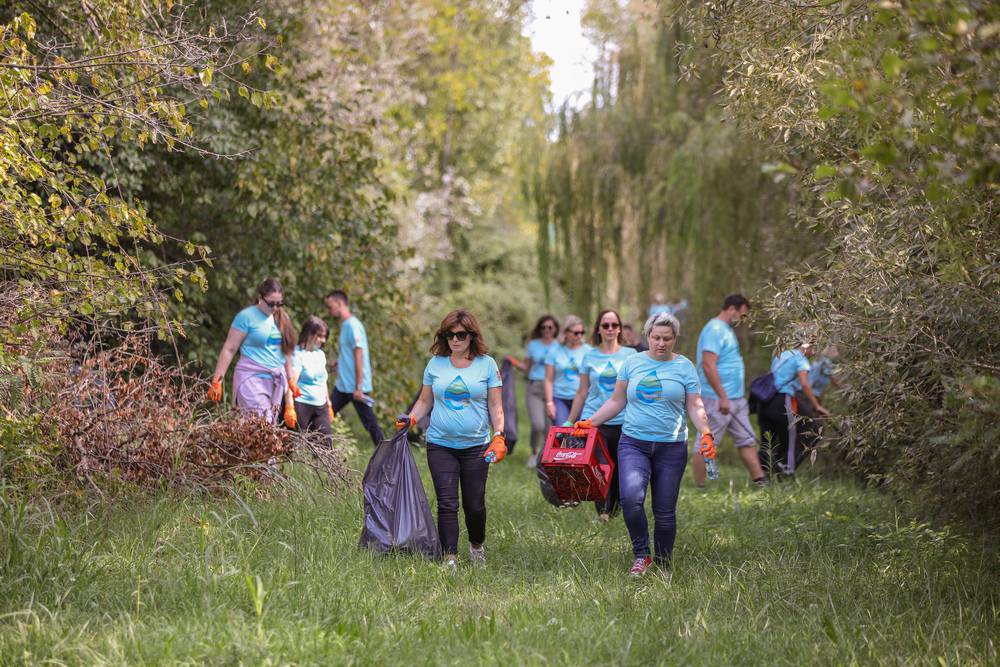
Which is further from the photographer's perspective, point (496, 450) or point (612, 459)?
point (612, 459)

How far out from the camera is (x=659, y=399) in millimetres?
7207

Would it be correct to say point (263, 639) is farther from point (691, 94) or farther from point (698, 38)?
point (691, 94)

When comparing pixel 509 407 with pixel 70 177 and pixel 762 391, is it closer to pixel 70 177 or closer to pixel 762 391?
pixel 762 391

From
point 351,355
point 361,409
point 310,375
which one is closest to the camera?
point 310,375

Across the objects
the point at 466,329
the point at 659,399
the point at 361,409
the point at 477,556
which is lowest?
the point at 477,556

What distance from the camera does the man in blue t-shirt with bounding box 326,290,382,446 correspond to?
11.7 meters

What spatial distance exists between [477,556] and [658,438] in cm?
147

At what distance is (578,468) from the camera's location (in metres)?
7.69

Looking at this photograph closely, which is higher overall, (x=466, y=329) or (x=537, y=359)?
(x=466, y=329)

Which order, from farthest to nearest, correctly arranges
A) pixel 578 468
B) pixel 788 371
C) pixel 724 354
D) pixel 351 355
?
pixel 351 355
pixel 788 371
pixel 724 354
pixel 578 468

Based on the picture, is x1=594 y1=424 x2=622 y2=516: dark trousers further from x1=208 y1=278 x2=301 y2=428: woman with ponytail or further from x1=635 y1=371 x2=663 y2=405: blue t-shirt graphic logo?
x1=208 y1=278 x2=301 y2=428: woman with ponytail

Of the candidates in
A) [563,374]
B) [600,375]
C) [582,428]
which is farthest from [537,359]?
[582,428]

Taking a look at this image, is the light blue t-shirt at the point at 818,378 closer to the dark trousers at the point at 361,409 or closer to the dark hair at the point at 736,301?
the dark hair at the point at 736,301

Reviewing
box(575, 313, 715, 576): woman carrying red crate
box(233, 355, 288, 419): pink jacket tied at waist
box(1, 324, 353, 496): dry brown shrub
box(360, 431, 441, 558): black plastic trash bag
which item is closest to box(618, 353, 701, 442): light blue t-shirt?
box(575, 313, 715, 576): woman carrying red crate
